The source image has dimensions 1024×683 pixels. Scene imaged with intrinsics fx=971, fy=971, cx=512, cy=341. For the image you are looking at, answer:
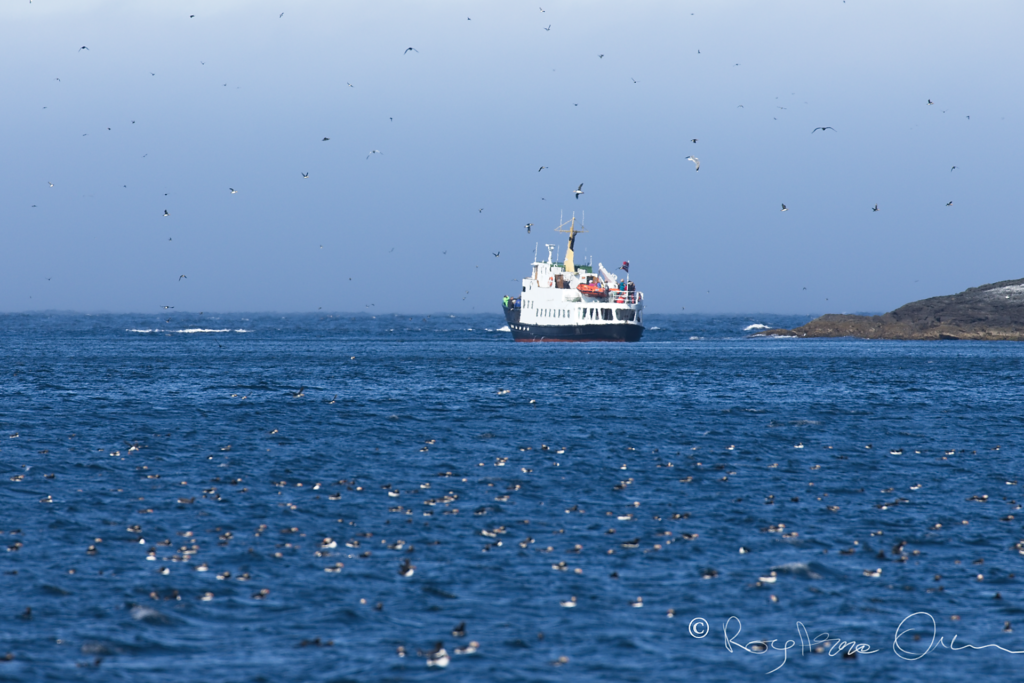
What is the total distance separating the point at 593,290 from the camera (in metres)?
127

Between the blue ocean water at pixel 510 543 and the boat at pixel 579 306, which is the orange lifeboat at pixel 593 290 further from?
the blue ocean water at pixel 510 543

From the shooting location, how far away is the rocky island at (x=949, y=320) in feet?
483

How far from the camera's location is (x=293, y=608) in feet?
53.0

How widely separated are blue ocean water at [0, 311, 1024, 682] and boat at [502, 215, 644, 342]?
263 feet

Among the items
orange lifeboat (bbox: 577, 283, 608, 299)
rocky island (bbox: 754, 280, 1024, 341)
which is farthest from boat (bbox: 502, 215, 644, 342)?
rocky island (bbox: 754, 280, 1024, 341)

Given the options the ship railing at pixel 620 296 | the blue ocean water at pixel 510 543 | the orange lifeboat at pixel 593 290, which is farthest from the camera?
the ship railing at pixel 620 296

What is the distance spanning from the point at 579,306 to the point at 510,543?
109 m

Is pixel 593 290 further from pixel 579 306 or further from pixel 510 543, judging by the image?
pixel 510 543

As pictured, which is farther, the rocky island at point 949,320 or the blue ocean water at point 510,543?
the rocky island at point 949,320

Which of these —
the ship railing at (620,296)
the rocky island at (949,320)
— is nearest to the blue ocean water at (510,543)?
the ship railing at (620,296)

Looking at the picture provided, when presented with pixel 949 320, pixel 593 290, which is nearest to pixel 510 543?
pixel 593 290

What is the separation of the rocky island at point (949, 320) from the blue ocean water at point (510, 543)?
362 ft

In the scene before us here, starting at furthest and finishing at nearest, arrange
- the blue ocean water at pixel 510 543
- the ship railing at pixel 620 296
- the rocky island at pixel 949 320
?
the rocky island at pixel 949 320, the ship railing at pixel 620 296, the blue ocean water at pixel 510 543

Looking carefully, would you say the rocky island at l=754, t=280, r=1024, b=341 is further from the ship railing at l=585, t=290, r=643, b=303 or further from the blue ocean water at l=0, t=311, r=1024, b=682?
the blue ocean water at l=0, t=311, r=1024, b=682
